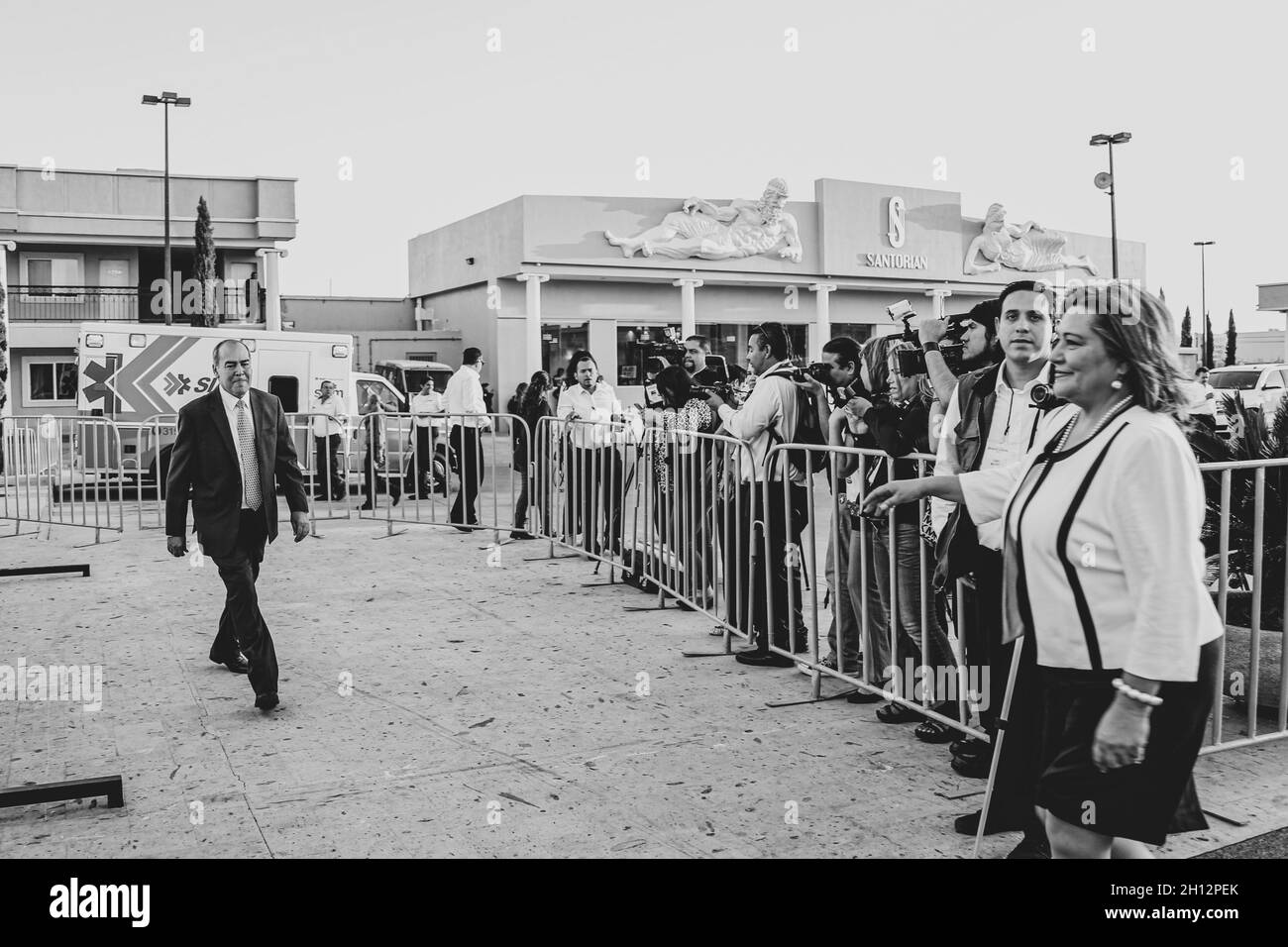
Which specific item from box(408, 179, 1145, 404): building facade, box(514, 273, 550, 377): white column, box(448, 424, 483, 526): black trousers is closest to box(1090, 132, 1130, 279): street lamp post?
box(408, 179, 1145, 404): building facade


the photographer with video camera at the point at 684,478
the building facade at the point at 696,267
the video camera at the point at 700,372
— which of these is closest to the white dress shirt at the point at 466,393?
the video camera at the point at 700,372

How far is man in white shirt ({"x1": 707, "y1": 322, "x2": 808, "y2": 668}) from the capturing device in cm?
672

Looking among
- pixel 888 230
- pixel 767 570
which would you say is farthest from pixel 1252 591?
pixel 888 230

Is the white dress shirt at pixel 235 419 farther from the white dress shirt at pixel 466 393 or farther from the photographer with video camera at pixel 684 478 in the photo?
the white dress shirt at pixel 466 393

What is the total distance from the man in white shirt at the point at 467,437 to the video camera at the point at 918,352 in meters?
6.88

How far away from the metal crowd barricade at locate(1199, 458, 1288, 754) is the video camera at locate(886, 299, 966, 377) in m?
1.09

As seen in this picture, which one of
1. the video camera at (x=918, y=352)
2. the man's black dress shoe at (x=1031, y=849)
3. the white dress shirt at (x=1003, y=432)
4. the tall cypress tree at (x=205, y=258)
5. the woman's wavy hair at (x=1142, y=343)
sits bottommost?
the man's black dress shoe at (x=1031, y=849)

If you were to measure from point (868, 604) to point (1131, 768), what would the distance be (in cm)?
305

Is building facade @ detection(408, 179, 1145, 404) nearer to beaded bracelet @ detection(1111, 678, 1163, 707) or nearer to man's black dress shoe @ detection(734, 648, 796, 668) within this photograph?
man's black dress shoe @ detection(734, 648, 796, 668)

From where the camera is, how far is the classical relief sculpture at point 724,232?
35688 mm
